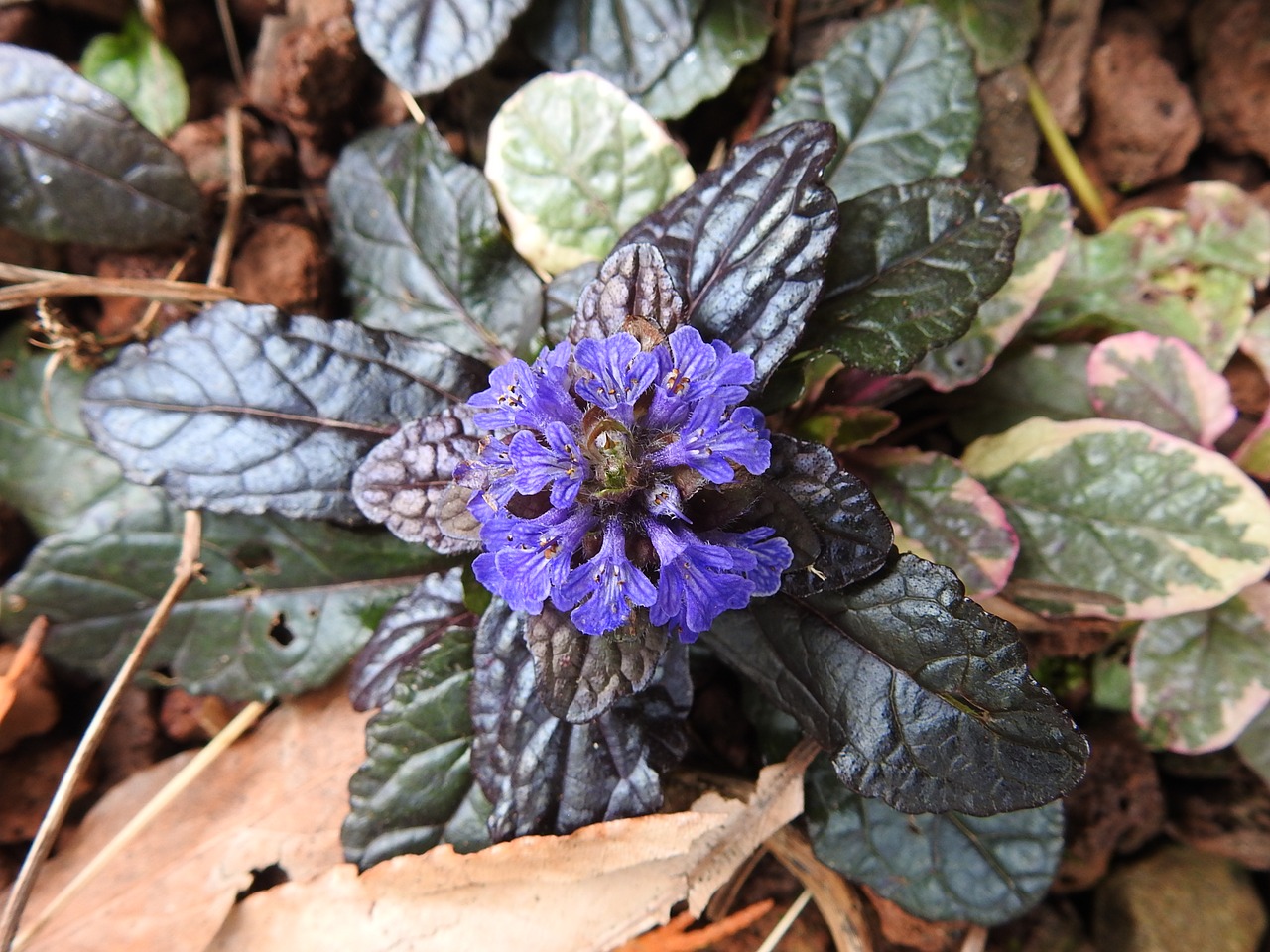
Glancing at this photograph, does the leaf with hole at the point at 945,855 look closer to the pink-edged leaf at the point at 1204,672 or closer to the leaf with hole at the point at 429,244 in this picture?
the pink-edged leaf at the point at 1204,672

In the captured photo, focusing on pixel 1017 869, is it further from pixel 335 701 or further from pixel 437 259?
pixel 437 259

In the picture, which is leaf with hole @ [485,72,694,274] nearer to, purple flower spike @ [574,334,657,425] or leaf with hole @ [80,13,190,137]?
purple flower spike @ [574,334,657,425]

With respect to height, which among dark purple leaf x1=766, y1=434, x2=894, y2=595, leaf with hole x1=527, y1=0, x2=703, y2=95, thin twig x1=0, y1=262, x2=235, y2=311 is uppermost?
leaf with hole x1=527, y1=0, x2=703, y2=95

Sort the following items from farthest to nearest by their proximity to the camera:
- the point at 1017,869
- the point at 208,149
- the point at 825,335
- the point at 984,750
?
the point at 208,149, the point at 1017,869, the point at 825,335, the point at 984,750

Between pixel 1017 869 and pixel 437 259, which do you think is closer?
pixel 1017 869

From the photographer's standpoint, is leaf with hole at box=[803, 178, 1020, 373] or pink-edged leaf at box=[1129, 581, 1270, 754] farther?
pink-edged leaf at box=[1129, 581, 1270, 754]

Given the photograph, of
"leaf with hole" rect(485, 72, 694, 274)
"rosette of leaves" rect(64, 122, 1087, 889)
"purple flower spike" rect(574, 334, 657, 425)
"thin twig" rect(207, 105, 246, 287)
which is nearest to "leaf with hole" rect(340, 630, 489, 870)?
"rosette of leaves" rect(64, 122, 1087, 889)

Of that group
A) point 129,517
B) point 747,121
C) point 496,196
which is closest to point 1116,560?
point 747,121
